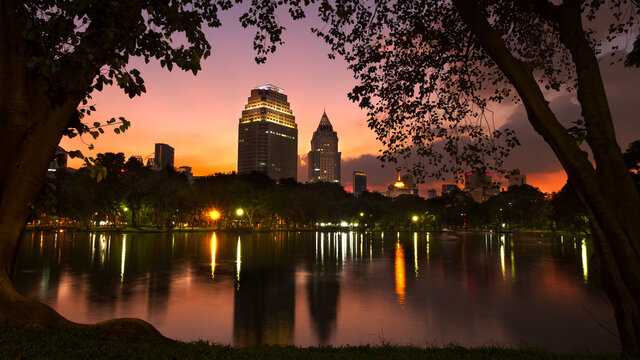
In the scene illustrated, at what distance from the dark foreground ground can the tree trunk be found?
1.10m

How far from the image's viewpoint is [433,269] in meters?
23.1

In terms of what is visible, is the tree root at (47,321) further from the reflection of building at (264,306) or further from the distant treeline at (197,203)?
the distant treeline at (197,203)

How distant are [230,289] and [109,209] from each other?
76.3 meters

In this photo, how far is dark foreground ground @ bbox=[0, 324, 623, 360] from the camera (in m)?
5.09

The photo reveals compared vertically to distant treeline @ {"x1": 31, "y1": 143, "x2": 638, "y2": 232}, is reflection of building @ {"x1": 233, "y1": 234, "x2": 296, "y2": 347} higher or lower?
lower

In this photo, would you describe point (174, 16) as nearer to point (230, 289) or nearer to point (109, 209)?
point (230, 289)

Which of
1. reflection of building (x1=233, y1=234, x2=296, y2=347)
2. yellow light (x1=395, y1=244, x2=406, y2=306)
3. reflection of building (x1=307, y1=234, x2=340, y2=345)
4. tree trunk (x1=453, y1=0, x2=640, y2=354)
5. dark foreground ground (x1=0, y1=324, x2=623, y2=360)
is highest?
tree trunk (x1=453, y1=0, x2=640, y2=354)

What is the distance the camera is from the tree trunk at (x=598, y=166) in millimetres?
6012

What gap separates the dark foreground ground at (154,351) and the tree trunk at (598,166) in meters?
1.10

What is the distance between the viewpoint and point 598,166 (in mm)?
6316

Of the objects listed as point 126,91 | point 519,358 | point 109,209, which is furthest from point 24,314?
point 109,209

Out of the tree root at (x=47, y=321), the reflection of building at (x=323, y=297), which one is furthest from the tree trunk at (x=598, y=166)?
the tree root at (x=47, y=321)

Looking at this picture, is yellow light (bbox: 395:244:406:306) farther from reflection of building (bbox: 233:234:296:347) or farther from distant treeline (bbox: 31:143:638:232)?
distant treeline (bbox: 31:143:638:232)

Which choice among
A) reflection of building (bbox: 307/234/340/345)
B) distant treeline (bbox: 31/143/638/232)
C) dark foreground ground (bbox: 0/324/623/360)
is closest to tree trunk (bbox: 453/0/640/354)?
dark foreground ground (bbox: 0/324/623/360)
